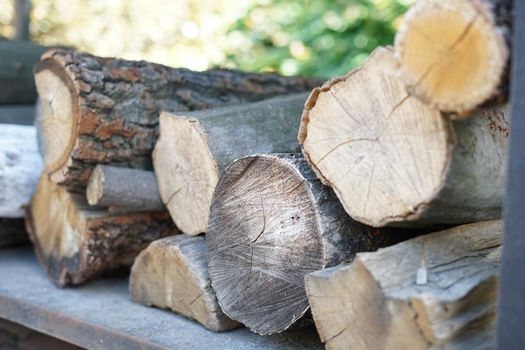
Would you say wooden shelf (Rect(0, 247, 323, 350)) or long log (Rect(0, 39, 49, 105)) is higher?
long log (Rect(0, 39, 49, 105))

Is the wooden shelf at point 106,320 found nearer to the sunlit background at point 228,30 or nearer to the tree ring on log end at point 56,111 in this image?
the tree ring on log end at point 56,111

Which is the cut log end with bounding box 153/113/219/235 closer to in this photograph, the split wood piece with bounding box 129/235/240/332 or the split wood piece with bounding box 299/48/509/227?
the split wood piece with bounding box 129/235/240/332

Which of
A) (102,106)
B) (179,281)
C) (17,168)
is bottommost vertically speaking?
(179,281)

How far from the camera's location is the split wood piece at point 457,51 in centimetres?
139

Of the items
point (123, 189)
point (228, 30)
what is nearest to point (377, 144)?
point (123, 189)

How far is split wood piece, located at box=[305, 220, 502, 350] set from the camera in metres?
1.54

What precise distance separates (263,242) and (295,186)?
21 centimetres

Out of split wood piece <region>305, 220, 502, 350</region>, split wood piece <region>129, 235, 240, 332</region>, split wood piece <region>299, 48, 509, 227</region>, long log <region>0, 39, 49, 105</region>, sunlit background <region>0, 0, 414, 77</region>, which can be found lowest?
split wood piece <region>129, 235, 240, 332</region>

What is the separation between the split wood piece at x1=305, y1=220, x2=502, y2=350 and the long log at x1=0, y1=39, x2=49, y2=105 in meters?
2.51

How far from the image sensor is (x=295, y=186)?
1.96 meters

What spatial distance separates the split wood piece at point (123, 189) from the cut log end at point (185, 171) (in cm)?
4

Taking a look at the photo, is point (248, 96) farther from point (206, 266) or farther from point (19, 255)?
point (19, 255)

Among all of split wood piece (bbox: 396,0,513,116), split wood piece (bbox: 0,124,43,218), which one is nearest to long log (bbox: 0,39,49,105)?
split wood piece (bbox: 0,124,43,218)

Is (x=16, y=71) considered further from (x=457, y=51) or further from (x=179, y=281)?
(x=457, y=51)
